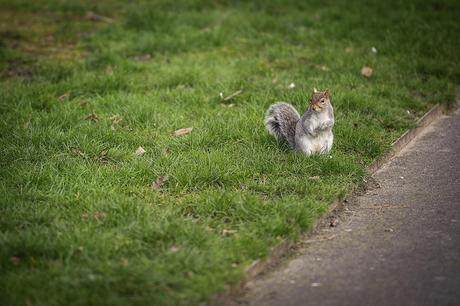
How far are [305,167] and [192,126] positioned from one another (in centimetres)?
129

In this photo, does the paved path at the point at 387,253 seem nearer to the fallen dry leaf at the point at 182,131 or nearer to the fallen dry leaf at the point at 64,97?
the fallen dry leaf at the point at 182,131

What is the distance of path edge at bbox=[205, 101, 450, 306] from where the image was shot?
344 centimetres

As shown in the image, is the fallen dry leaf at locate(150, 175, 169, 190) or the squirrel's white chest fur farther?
the squirrel's white chest fur

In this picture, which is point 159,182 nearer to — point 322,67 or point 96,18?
point 322,67

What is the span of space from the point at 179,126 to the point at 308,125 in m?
1.34

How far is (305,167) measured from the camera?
4855 millimetres

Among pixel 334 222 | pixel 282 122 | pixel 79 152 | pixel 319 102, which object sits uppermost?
pixel 319 102

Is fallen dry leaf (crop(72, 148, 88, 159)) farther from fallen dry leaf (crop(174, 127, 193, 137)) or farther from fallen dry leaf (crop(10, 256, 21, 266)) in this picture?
fallen dry leaf (crop(10, 256, 21, 266))

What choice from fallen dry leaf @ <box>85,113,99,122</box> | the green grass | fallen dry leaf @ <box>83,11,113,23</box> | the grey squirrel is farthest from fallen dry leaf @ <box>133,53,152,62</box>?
the grey squirrel

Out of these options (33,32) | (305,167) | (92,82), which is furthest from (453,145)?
(33,32)

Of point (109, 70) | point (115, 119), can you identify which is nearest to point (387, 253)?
point (115, 119)

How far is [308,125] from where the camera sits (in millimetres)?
4879

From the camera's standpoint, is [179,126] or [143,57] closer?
[179,126]

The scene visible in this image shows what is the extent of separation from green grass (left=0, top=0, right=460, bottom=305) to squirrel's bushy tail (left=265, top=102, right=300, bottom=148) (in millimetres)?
121
